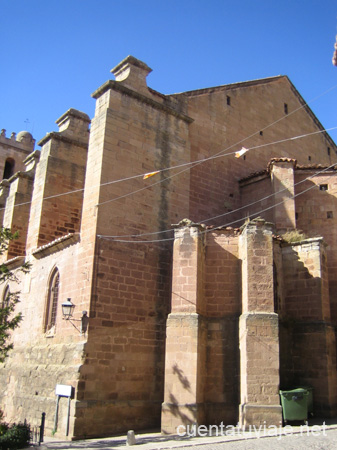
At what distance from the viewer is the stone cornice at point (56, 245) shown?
540 inches

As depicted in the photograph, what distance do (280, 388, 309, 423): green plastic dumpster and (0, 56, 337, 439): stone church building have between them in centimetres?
42

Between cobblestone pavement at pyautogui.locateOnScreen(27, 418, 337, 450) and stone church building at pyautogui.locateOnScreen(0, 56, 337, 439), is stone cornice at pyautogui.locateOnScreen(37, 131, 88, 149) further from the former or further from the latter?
cobblestone pavement at pyautogui.locateOnScreen(27, 418, 337, 450)

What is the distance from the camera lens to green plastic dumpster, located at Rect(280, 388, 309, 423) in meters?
11.1

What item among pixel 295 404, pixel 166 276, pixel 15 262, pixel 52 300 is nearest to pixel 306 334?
pixel 295 404

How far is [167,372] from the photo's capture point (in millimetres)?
11719

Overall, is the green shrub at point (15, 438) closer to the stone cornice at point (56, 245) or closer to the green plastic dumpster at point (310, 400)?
the stone cornice at point (56, 245)

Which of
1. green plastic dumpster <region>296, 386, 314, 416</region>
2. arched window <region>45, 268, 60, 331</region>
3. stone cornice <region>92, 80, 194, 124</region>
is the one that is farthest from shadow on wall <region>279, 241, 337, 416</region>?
arched window <region>45, 268, 60, 331</region>

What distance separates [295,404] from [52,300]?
25.4 ft

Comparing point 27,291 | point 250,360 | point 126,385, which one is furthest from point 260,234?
point 27,291

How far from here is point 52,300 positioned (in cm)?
1465

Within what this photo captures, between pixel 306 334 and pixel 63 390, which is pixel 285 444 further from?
pixel 63 390

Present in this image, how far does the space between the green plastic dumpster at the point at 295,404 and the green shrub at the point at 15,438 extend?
232 inches

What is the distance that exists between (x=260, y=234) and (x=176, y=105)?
632cm

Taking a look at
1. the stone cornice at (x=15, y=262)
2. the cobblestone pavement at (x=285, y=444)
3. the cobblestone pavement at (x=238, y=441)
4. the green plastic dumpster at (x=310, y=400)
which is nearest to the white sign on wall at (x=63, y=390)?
the cobblestone pavement at (x=238, y=441)
